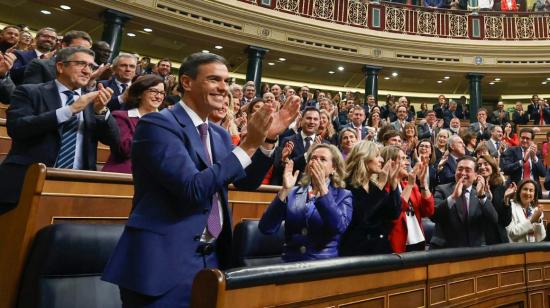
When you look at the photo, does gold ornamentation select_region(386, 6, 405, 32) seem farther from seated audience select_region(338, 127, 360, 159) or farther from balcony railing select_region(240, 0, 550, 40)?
seated audience select_region(338, 127, 360, 159)

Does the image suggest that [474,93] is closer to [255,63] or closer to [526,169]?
[255,63]

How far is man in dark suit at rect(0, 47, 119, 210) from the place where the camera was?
5.10 ft

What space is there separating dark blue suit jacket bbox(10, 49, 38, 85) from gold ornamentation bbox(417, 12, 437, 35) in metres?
8.49

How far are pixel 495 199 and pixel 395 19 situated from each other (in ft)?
25.9

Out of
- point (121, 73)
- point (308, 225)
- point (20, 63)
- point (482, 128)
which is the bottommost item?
point (308, 225)

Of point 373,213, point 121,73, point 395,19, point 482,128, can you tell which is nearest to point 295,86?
point 395,19

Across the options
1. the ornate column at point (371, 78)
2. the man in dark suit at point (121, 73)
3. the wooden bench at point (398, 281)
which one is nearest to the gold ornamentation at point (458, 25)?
the ornate column at point (371, 78)

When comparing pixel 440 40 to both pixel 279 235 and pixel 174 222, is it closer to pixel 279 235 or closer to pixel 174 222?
pixel 279 235

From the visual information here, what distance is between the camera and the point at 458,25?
32.3 ft

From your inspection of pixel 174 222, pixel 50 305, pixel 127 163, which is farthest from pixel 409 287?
pixel 127 163

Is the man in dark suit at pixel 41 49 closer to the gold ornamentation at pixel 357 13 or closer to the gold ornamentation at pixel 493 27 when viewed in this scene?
the gold ornamentation at pixel 357 13

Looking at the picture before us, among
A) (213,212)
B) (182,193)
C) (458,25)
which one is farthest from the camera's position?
(458,25)

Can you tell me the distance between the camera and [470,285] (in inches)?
66.8

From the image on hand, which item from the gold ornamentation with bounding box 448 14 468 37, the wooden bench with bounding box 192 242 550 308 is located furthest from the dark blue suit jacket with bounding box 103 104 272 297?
the gold ornamentation with bounding box 448 14 468 37
